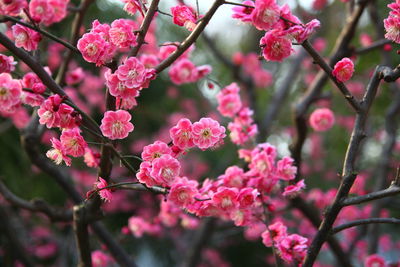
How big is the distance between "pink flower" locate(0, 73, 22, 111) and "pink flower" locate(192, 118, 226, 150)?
21.3 inches

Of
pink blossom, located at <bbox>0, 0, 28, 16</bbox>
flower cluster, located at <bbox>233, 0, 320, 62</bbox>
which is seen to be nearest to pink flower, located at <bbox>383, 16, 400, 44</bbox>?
flower cluster, located at <bbox>233, 0, 320, 62</bbox>

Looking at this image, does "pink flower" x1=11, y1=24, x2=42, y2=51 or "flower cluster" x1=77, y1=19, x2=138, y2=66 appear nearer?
"flower cluster" x1=77, y1=19, x2=138, y2=66

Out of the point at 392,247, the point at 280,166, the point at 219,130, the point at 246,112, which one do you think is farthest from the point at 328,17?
the point at 219,130

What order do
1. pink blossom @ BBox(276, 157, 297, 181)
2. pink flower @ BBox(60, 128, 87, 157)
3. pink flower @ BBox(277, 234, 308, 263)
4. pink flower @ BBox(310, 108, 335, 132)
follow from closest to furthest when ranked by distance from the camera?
pink flower @ BBox(60, 128, 87, 157), pink flower @ BBox(277, 234, 308, 263), pink blossom @ BBox(276, 157, 297, 181), pink flower @ BBox(310, 108, 335, 132)

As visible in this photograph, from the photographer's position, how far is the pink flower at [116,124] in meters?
1.37

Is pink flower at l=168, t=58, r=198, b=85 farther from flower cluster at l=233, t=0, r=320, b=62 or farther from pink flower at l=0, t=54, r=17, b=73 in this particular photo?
pink flower at l=0, t=54, r=17, b=73

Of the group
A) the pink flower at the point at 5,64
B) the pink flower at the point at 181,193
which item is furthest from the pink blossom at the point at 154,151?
the pink flower at the point at 5,64

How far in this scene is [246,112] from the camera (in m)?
2.18

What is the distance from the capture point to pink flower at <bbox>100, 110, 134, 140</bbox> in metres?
1.37

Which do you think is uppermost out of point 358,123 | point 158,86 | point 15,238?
point 158,86

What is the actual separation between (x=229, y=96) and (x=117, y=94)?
0.84 meters

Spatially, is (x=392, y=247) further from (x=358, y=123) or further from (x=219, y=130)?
(x=219, y=130)

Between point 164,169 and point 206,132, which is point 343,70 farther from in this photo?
point 164,169

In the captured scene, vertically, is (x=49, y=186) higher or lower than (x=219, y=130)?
higher
